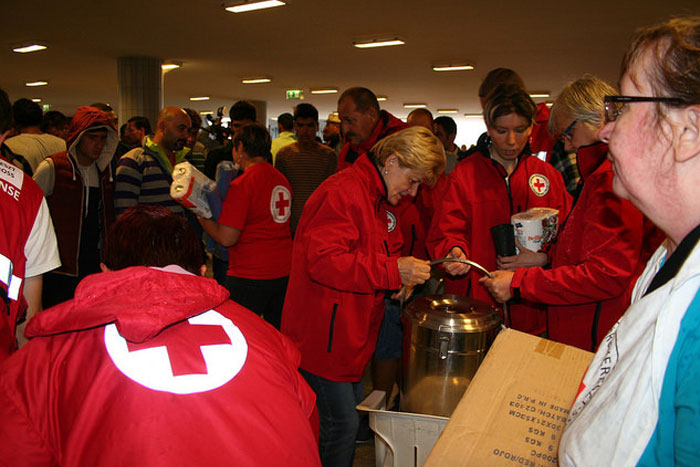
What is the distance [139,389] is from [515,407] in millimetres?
865

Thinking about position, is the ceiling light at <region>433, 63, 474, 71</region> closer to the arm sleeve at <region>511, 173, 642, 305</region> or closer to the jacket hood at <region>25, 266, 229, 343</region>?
the arm sleeve at <region>511, 173, 642, 305</region>

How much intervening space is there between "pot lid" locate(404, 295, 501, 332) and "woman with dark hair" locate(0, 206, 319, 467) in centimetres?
74

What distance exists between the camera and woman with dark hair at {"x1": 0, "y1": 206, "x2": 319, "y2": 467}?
3.02 feet

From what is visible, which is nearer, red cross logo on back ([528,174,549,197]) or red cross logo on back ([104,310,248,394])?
red cross logo on back ([104,310,248,394])

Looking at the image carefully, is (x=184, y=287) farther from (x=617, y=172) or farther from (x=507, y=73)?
(x=507, y=73)

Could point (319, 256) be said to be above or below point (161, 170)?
below

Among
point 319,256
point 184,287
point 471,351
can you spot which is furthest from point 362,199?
point 184,287

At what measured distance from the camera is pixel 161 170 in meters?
3.42

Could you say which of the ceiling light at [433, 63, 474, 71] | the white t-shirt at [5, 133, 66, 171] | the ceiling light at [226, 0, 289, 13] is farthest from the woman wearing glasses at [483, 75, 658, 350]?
the ceiling light at [433, 63, 474, 71]

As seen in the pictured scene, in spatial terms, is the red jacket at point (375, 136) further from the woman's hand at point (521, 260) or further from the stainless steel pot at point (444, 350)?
the stainless steel pot at point (444, 350)

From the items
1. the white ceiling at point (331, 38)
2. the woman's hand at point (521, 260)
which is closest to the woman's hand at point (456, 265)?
the woman's hand at point (521, 260)

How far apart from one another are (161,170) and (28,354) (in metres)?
2.58

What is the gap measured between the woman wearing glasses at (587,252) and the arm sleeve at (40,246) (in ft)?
5.07

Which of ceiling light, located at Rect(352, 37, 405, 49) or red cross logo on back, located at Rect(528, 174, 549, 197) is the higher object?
ceiling light, located at Rect(352, 37, 405, 49)
